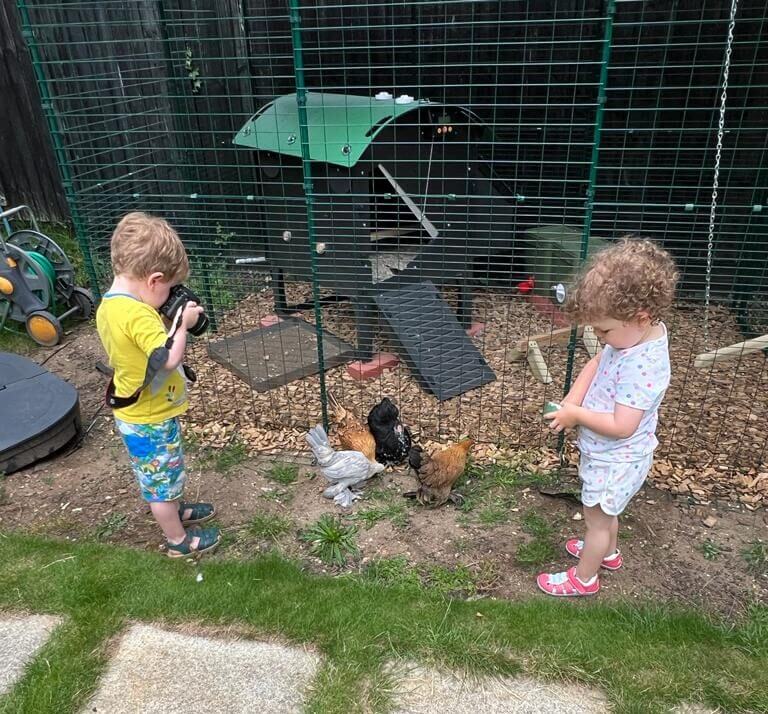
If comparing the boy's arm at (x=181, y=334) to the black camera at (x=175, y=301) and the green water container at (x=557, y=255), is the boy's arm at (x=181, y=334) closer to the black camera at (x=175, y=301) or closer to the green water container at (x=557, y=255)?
the black camera at (x=175, y=301)

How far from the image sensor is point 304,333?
5.12 metres

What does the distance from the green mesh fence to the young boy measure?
1.10 meters

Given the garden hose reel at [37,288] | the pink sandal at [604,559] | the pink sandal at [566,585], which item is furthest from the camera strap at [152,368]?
the garden hose reel at [37,288]

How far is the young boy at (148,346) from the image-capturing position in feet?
8.02

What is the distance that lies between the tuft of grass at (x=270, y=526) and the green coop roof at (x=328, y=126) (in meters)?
→ 2.22

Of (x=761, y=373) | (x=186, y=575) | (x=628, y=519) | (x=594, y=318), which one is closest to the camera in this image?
(x=594, y=318)

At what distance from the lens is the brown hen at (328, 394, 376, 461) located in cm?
→ 355

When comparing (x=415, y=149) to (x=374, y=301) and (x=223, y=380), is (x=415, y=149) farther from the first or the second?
(x=223, y=380)

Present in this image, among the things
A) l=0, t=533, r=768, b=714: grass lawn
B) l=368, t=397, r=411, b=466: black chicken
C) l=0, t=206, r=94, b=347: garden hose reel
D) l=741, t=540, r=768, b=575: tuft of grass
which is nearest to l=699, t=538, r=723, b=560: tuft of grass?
l=741, t=540, r=768, b=575: tuft of grass

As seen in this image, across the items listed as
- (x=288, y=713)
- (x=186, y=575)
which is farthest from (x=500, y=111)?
(x=288, y=713)

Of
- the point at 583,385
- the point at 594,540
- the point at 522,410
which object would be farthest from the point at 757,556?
the point at 522,410

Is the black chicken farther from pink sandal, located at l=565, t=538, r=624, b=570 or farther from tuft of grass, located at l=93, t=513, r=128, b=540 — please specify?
tuft of grass, located at l=93, t=513, r=128, b=540

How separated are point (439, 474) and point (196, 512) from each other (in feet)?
4.19

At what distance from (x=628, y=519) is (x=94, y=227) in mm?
4053
